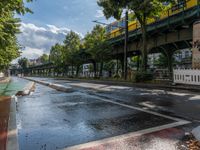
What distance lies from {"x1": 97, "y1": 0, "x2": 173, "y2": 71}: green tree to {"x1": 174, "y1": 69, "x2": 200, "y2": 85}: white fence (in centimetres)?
717

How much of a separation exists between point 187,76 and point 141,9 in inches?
374

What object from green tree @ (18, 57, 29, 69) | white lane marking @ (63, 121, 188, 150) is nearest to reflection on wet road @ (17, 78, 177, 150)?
white lane marking @ (63, 121, 188, 150)

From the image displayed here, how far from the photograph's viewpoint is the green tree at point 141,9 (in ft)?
87.8

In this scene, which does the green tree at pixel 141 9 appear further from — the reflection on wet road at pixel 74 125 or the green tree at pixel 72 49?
the green tree at pixel 72 49

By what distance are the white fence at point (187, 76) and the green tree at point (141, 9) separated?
23.5ft

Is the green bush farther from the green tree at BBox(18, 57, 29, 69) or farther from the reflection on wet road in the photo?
the green tree at BBox(18, 57, 29, 69)

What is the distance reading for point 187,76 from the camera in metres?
20.8


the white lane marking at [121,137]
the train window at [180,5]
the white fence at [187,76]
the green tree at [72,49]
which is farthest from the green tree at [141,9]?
the green tree at [72,49]

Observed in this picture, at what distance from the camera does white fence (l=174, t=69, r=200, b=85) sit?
64.6 feet

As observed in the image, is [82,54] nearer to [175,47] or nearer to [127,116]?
[175,47]

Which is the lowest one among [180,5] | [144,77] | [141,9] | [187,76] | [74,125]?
[74,125]

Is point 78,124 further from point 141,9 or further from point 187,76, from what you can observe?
point 141,9

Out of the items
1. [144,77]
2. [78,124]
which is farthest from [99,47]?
[78,124]

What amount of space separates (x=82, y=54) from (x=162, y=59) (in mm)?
32025
